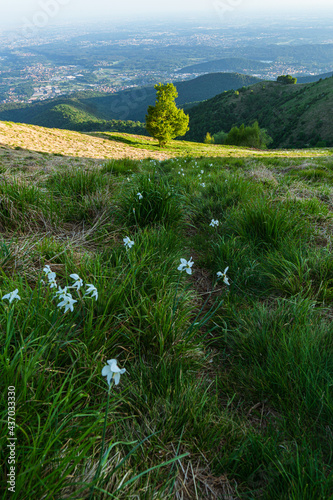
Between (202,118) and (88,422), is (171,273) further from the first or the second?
(202,118)

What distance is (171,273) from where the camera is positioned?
2207 millimetres

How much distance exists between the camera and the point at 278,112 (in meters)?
85.8

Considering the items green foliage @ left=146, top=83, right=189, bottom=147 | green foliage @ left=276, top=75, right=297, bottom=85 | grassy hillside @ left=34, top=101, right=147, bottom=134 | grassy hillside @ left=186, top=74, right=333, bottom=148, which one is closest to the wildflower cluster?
green foliage @ left=146, top=83, right=189, bottom=147

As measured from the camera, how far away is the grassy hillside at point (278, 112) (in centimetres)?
6694

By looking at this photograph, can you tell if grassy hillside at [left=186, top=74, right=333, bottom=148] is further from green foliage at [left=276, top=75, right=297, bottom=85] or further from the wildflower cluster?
the wildflower cluster

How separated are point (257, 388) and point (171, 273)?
1.08m

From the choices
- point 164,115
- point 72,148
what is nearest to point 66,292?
point 72,148

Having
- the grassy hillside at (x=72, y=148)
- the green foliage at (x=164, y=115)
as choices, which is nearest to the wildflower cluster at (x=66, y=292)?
the grassy hillside at (x=72, y=148)

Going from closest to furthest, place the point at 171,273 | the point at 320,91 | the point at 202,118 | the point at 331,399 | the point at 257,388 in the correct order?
1. the point at 331,399
2. the point at 257,388
3. the point at 171,273
4. the point at 320,91
5. the point at 202,118

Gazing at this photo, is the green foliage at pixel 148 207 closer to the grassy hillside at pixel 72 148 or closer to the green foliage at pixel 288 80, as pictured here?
the grassy hillside at pixel 72 148

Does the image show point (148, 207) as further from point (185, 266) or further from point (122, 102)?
point (122, 102)

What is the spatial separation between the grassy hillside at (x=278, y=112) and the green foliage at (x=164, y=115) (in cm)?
3803

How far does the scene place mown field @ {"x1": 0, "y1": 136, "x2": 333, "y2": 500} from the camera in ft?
3.29

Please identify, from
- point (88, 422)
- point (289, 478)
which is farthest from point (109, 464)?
point (289, 478)
